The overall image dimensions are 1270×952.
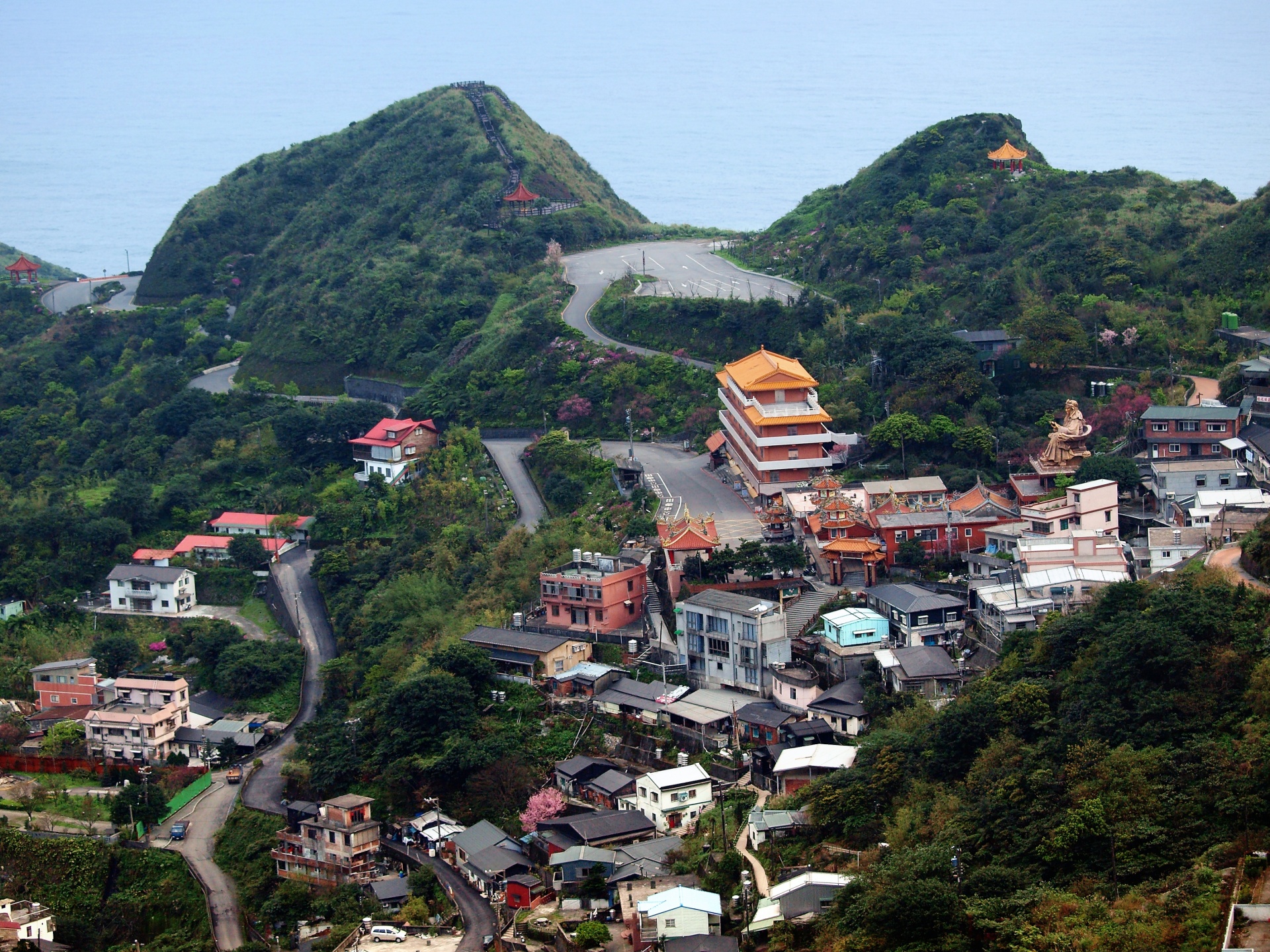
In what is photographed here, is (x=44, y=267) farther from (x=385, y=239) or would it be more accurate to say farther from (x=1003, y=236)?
(x=1003, y=236)

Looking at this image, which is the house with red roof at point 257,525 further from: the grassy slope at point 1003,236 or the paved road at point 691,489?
the grassy slope at point 1003,236

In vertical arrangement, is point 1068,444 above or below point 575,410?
below

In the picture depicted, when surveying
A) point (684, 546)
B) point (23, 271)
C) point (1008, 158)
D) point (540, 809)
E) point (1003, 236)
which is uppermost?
point (1008, 158)

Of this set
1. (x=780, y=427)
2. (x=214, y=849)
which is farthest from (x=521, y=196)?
(x=214, y=849)

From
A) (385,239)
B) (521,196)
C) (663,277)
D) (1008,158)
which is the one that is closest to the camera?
(1008,158)

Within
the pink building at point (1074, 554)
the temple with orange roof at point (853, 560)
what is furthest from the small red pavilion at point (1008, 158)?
the pink building at point (1074, 554)

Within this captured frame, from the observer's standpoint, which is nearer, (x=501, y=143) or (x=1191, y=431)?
(x=1191, y=431)

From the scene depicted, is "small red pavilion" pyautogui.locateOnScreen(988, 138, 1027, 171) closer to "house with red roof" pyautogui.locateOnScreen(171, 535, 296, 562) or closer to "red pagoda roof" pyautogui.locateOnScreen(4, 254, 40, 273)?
"house with red roof" pyautogui.locateOnScreen(171, 535, 296, 562)
